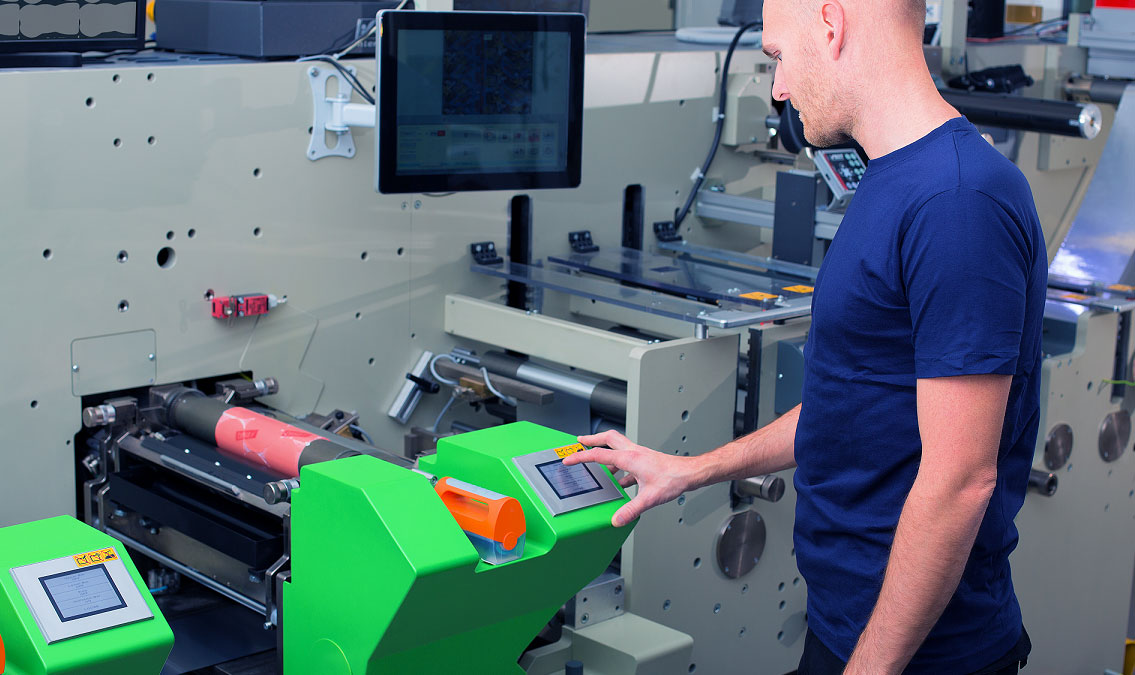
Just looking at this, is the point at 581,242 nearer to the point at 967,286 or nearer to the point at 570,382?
the point at 570,382

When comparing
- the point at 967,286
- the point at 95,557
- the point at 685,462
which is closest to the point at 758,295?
the point at 685,462

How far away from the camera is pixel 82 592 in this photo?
134 cm

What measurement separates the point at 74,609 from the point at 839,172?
1.68 m

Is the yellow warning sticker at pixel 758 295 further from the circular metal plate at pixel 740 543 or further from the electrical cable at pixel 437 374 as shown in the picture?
the electrical cable at pixel 437 374

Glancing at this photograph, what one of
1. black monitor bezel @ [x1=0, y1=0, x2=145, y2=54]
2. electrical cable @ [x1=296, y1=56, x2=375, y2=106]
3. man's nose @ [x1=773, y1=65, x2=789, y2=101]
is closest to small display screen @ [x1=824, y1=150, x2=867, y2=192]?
electrical cable @ [x1=296, y1=56, x2=375, y2=106]

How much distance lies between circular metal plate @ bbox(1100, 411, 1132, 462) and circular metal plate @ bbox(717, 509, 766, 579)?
2.92 feet

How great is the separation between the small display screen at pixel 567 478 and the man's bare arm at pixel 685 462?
0.02 m

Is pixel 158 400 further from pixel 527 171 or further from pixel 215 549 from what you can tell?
pixel 527 171

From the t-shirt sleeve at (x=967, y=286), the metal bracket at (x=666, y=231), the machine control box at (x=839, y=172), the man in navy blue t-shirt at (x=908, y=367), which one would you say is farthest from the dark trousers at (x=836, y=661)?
the metal bracket at (x=666, y=231)

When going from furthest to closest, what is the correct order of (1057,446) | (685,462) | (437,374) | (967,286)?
(1057,446) < (437,374) < (685,462) < (967,286)

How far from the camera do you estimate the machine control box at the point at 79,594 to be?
129 centimetres

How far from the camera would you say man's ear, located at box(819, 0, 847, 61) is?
1.24 m

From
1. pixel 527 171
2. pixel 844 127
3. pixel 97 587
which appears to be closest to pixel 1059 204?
pixel 527 171

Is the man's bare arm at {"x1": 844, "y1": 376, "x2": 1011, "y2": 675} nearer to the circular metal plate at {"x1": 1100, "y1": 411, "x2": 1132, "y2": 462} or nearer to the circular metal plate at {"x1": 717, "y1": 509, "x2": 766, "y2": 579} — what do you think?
the circular metal plate at {"x1": 717, "y1": 509, "x2": 766, "y2": 579}
